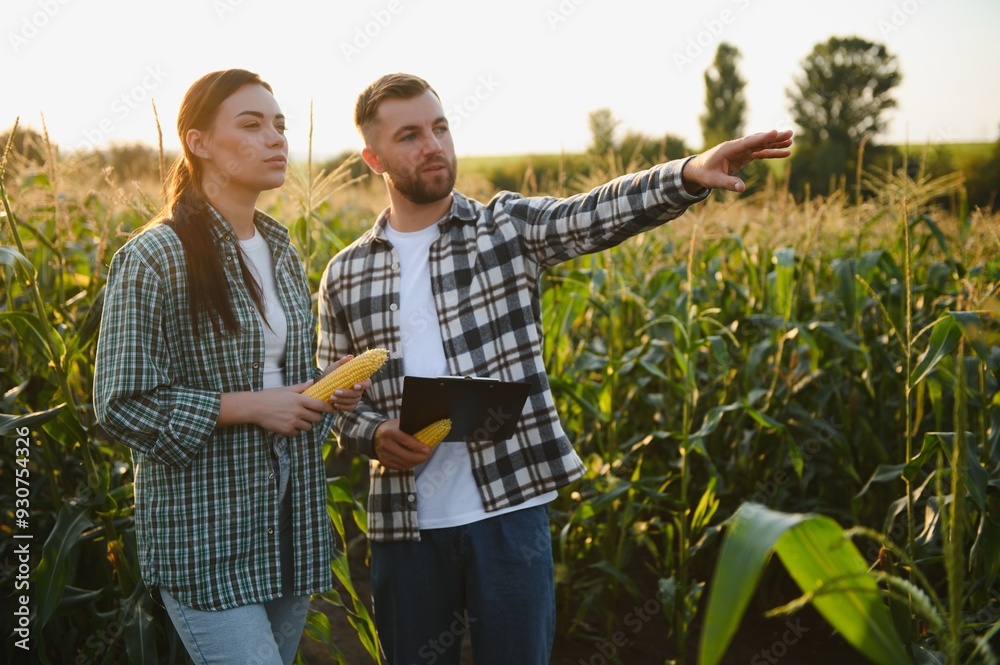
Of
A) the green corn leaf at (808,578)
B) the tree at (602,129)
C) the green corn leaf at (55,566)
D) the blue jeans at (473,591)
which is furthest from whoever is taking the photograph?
the tree at (602,129)

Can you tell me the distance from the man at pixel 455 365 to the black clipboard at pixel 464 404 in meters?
0.10

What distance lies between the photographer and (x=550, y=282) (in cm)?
477

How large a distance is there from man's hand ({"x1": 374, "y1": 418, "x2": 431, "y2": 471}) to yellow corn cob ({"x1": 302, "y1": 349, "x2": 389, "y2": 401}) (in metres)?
0.29

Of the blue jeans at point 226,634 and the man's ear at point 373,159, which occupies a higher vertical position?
the man's ear at point 373,159

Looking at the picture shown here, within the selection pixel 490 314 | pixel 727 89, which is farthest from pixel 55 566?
pixel 727 89

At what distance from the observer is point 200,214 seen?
6.83 feet

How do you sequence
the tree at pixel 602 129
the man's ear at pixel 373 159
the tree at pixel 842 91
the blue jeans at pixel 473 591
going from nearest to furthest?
the blue jeans at pixel 473 591
the man's ear at pixel 373 159
the tree at pixel 602 129
the tree at pixel 842 91

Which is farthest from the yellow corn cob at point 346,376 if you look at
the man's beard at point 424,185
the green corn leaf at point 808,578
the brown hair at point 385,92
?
the green corn leaf at point 808,578

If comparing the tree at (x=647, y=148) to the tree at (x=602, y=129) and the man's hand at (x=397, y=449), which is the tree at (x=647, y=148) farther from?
the man's hand at (x=397, y=449)

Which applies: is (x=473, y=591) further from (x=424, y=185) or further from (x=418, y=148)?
(x=418, y=148)

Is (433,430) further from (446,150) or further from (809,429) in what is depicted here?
(809,429)

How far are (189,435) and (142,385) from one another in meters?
0.16

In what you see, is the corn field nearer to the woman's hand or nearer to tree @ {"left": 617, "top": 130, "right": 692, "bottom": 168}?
the woman's hand

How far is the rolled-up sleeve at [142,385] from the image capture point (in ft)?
6.21
